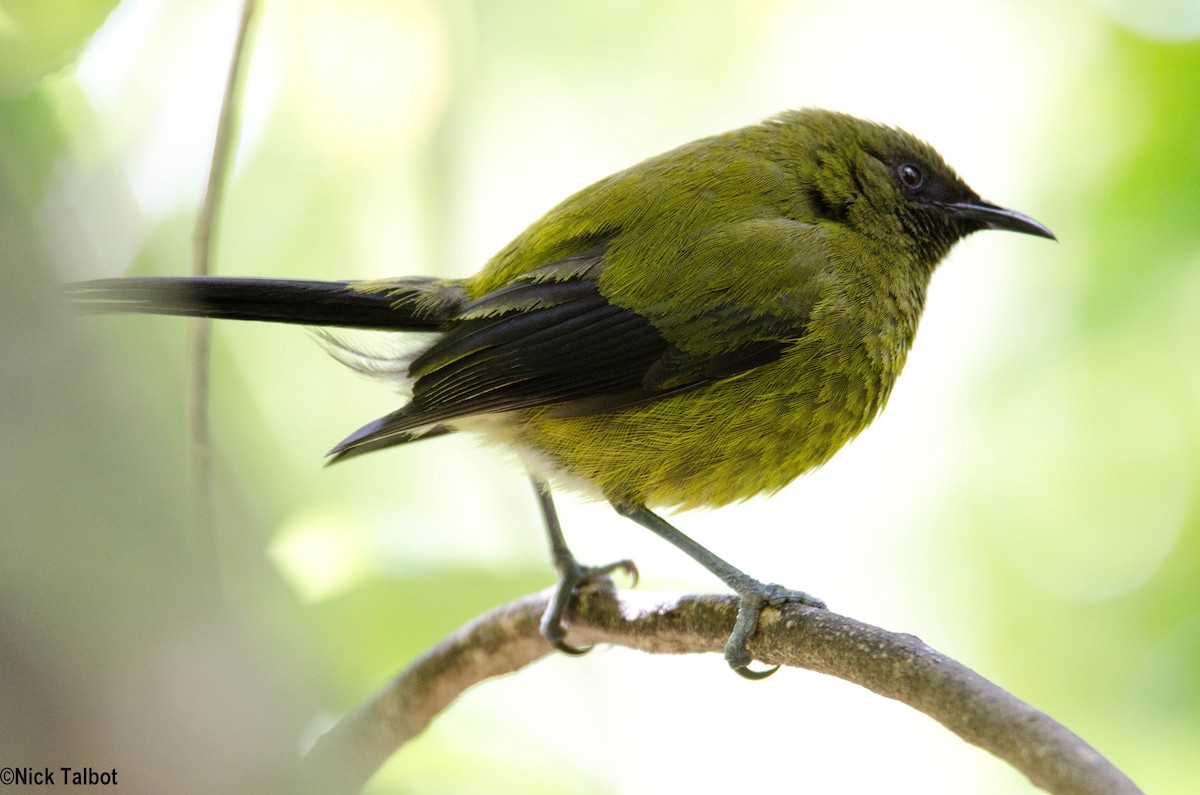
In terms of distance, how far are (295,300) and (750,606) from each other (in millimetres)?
1348

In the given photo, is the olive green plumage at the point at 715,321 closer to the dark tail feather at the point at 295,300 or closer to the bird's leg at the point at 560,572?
the dark tail feather at the point at 295,300

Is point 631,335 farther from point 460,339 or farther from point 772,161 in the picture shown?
point 772,161

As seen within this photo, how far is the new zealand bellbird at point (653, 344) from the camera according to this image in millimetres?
2762

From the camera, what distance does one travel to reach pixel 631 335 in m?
2.81

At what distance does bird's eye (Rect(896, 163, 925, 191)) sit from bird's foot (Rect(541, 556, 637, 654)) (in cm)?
153

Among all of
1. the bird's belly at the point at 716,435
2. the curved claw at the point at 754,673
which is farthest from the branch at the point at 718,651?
the bird's belly at the point at 716,435

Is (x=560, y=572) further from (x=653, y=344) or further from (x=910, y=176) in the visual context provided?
(x=910, y=176)

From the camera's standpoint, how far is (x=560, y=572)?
3.14 meters

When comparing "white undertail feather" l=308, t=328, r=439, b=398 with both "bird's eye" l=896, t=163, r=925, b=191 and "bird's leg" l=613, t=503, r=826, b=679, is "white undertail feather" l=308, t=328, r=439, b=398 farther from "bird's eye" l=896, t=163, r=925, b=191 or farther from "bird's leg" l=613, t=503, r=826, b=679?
"bird's eye" l=896, t=163, r=925, b=191

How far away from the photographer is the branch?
1558 millimetres

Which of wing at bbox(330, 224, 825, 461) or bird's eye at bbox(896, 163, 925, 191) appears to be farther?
bird's eye at bbox(896, 163, 925, 191)

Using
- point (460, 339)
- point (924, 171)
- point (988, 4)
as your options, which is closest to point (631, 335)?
point (460, 339)

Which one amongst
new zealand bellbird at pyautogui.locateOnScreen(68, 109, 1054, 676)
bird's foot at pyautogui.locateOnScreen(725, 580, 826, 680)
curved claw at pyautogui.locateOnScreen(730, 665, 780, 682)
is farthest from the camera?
new zealand bellbird at pyautogui.locateOnScreen(68, 109, 1054, 676)

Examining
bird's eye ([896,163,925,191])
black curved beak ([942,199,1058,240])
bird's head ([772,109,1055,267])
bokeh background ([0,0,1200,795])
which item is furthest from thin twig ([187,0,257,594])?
black curved beak ([942,199,1058,240])
